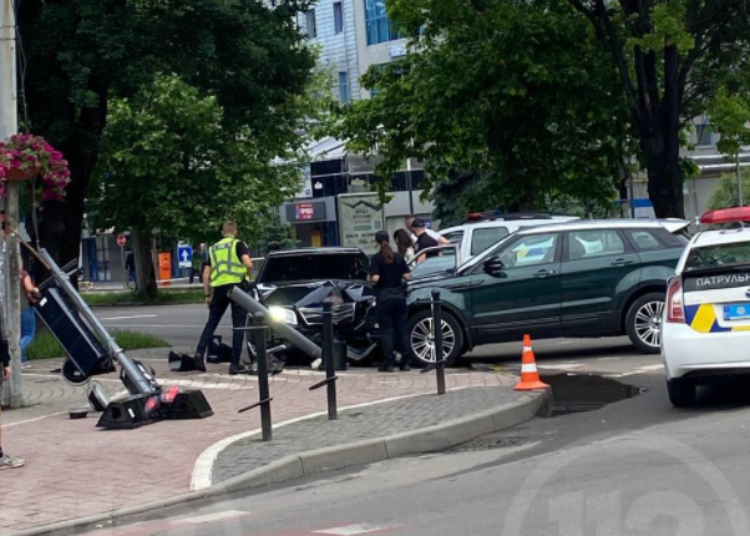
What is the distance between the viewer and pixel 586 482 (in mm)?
8477

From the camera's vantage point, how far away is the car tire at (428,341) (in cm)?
1667

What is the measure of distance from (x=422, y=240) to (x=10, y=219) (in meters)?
8.40

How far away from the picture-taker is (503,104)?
30.2 m

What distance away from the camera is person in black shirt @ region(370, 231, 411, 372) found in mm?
15883

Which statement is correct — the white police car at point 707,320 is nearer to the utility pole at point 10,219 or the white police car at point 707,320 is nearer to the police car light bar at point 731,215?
A: the police car light bar at point 731,215

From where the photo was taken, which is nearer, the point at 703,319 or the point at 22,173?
the point at 703,319

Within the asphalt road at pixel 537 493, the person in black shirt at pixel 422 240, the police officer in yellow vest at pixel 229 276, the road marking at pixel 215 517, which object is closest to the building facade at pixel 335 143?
the person in black shirt at pixel 422 240

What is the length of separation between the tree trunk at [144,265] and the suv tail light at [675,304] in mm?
35807

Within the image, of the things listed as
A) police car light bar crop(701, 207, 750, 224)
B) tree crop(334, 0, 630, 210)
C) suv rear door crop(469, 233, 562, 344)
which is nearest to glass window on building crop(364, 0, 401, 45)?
tree crop(334, 0, 630, 210)

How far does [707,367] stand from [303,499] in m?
4.27

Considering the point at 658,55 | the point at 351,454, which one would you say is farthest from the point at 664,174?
the point at 351,454

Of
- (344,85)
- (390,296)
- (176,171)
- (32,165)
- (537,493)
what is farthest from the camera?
(344,85)

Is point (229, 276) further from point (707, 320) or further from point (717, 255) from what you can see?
point (707, 320)

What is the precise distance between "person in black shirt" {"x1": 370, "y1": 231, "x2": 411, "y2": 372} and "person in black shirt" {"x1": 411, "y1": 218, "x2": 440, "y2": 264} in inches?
157
